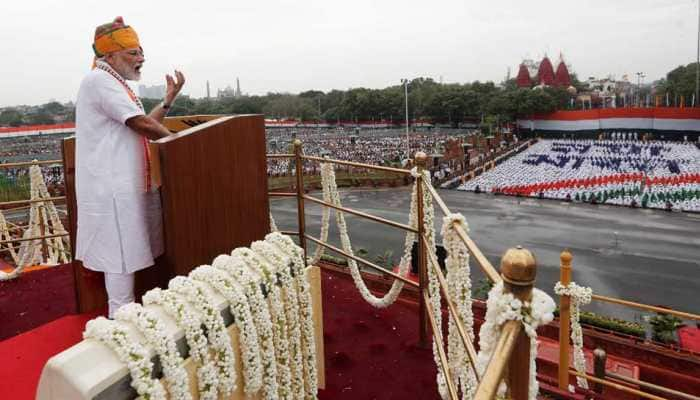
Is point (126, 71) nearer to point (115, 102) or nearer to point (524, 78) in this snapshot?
point (115, 102)

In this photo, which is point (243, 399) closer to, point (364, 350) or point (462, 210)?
point (364, 350)

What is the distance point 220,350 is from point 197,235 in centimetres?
72

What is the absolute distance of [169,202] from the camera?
1892mm

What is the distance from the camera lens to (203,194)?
204 centimetres

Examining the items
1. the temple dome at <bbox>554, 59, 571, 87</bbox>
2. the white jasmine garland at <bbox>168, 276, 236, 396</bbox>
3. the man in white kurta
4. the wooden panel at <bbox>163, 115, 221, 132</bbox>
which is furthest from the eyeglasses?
the temple dome at <bbox>554, 59, 571, 87</bbox>

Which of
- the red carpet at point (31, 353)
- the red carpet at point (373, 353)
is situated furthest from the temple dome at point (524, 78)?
the red carpet at point (31, 353)

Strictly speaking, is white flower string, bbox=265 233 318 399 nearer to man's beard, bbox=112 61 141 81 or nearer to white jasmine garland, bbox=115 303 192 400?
white jasmine garland, bbox=115 303 192 400

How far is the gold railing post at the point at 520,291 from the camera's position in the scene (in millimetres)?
1015

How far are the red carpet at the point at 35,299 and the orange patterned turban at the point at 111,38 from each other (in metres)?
2.15

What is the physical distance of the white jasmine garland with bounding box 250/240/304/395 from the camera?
1916mm

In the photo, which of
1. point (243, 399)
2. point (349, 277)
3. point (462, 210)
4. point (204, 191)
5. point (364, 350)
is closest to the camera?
point (243, 399)

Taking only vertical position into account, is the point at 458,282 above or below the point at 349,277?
above

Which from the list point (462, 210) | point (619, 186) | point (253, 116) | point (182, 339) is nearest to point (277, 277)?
point (182, 339)

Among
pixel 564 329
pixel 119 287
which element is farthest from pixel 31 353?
pixel 564 329
